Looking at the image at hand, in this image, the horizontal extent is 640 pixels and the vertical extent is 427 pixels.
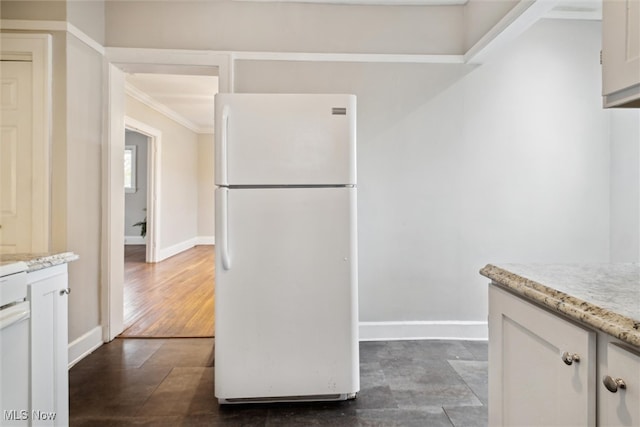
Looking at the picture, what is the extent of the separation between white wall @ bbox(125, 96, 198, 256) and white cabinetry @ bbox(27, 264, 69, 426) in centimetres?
427

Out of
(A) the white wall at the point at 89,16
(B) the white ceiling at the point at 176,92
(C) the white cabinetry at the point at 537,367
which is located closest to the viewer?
(C) the white cabinetry at the point at 537,367

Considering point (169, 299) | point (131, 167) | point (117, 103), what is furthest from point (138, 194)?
point (117, 103)

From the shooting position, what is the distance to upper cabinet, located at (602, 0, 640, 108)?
0.88 meters

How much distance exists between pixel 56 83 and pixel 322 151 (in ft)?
5.87

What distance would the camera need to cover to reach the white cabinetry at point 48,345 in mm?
1218

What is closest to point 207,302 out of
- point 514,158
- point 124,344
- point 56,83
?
point 124,344

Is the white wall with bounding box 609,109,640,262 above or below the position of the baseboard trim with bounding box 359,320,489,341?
above

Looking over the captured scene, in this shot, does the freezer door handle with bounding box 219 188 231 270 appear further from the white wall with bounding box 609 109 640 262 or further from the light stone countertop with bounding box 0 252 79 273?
the white wall with bounding box 609 109 640 262

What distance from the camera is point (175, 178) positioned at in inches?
271

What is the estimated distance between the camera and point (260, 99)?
184cm

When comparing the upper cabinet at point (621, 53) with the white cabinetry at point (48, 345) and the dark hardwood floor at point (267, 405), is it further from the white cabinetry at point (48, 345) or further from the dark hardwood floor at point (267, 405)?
the white cabinetry at point (48, 345)

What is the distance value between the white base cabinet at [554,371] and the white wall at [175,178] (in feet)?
17.2

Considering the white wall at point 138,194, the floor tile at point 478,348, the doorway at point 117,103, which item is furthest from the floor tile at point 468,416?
the white wall at point 138,194

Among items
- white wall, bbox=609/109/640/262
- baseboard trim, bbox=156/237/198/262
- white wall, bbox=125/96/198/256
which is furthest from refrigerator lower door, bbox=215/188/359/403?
baseboard trim, bbox=156/237/198/262
